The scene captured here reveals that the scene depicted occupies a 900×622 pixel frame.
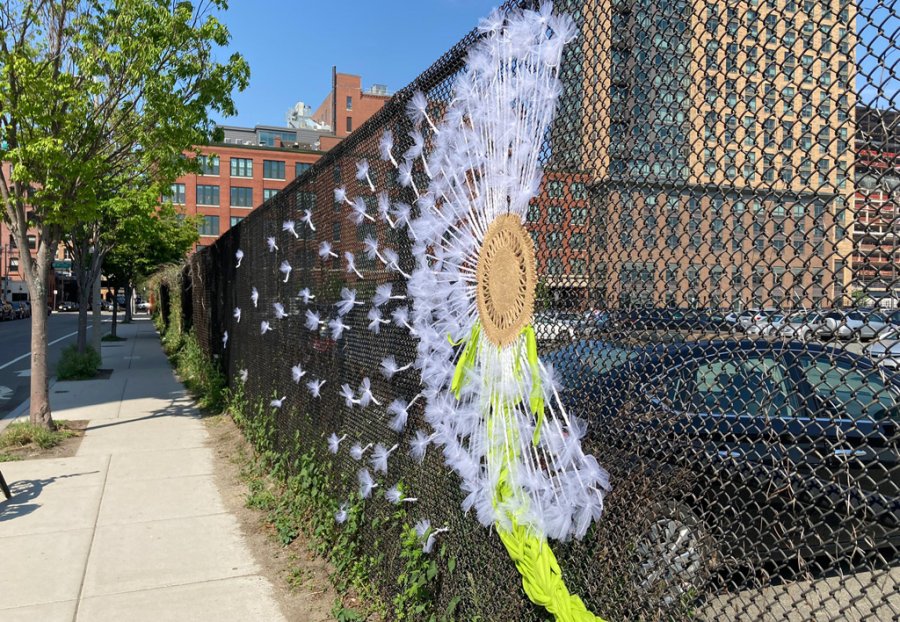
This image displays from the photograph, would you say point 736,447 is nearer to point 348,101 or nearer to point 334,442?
point 334,442

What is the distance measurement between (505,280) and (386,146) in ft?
5.27

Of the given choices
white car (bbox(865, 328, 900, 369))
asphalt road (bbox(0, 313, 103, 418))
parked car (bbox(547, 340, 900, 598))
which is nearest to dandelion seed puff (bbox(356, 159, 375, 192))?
parked car (bbox(547, 340, 900, 598))

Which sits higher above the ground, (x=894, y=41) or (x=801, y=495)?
(x=894, y=41)

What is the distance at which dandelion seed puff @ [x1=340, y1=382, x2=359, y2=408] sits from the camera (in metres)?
4.45

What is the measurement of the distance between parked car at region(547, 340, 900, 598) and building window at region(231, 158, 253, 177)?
252 ft

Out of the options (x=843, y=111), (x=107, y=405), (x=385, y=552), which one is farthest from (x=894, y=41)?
(x=107, y=405)

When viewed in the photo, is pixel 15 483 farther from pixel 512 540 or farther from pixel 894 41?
pixel 894 41

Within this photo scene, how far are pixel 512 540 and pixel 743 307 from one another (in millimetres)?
1323

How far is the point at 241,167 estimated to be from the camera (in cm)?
7462

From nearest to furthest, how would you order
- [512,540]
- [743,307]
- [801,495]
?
[743,307]
[801,495]
[512,540]

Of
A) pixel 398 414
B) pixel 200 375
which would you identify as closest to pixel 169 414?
pixel 200 375

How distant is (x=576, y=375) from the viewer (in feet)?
7.73

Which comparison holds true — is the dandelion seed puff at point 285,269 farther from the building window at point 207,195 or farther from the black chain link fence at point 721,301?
the building window at point 207,195

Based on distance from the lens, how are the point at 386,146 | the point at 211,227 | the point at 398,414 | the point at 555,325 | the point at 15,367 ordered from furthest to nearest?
the point at 211,227
the point at 15,367
the point at 386,146
the point at 398,414
the point at 555,325
